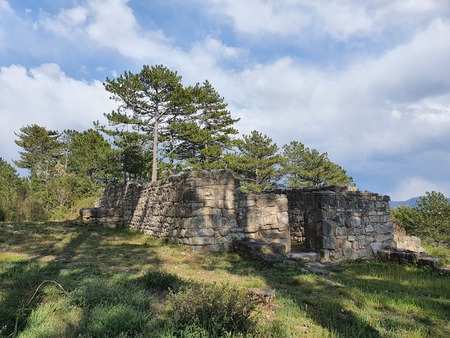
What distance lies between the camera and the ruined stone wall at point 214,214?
9570 mm

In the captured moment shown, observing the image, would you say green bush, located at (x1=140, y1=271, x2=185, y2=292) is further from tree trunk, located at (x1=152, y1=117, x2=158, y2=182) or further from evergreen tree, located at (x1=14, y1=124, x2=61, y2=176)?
evergreen tree, located at (x1=14, y1=124, x2=61, y2=176)

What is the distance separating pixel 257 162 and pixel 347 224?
25.4 metres

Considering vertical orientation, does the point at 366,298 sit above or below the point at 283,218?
below

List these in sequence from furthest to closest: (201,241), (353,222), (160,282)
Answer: (353,222)
(201,241)
(160,282)

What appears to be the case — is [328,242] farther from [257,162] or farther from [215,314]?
[257,162]

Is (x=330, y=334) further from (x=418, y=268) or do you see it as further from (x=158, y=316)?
(x=418, y=268)

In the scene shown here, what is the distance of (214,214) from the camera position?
31.8 ft

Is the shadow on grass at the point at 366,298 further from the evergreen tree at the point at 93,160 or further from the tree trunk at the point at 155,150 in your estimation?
the evergreen tree at the point at 93,160

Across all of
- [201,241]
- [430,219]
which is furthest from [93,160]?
[430,219]

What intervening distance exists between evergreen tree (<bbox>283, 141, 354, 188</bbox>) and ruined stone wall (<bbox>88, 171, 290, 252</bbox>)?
27.2m

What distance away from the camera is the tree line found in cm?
2884

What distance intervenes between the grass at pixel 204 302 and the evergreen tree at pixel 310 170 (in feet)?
100

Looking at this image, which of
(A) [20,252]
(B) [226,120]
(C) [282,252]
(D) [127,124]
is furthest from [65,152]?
(C) [282,252]

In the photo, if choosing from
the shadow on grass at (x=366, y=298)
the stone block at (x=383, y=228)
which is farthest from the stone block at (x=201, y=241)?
the stone block at (x=383, y=228)
